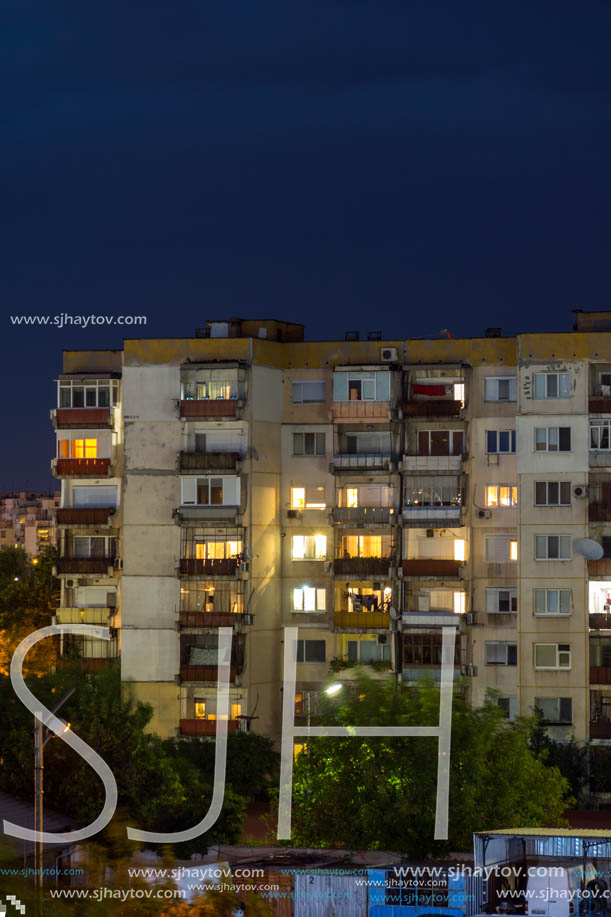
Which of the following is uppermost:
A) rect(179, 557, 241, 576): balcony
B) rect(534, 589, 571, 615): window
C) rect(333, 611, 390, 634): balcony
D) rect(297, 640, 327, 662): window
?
rect(179, 557, 241, 576): balcony

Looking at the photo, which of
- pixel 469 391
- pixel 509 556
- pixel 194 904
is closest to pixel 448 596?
pixel 509 556

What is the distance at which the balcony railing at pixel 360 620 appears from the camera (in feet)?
192

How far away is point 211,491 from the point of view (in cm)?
5897

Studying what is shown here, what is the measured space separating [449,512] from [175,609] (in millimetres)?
11207

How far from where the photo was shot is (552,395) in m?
57.6

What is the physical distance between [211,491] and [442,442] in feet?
29.9

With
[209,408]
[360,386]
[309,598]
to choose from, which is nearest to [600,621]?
[309,598]

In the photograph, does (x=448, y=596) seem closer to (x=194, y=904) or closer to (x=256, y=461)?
(x=256, y=461)

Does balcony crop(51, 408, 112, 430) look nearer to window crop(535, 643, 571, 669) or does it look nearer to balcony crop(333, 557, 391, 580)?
balcony crop(333, 557, 391, 580)

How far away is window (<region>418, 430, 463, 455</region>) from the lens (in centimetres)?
5888

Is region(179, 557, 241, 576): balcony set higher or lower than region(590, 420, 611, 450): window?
lower

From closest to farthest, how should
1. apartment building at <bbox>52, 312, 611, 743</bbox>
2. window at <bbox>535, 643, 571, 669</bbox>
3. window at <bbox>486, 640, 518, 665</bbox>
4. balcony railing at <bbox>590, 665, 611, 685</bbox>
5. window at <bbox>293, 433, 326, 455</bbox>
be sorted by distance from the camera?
1. balcony railing at <bbox>590, 665, 611, 685</bbox>
2. window at <bbox>535, 643, 571, 669</bbox>
3. apartment building at <bbox>52, 312, 611, 743</bbox>
4. window at <bbox>486, 640, 518, 665</bbox>
5. window at <bbox>293, 433, 326, 455</bbox>

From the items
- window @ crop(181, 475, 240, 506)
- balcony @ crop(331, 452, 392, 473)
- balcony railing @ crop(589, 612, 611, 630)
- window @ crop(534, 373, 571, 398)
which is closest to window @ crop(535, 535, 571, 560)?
balcony railing @ crop(589, 612, 611, 630)

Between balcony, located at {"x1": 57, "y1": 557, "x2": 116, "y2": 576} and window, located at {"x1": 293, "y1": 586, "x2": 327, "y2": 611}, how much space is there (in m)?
7.61
